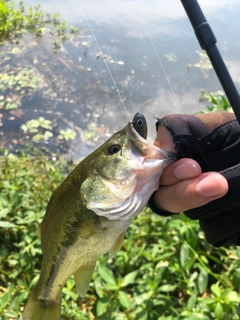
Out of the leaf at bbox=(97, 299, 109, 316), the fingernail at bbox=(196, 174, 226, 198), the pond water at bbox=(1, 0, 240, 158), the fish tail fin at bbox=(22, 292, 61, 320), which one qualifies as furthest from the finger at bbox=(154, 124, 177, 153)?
the pond water at bbox=(1, 0, 240, 158)

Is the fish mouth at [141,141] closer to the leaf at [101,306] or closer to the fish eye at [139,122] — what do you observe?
the fish eye at [139,122]

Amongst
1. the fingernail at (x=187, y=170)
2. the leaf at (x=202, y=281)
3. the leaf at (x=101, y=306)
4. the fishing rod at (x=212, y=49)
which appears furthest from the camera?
the leaf at (x=202, y=281)

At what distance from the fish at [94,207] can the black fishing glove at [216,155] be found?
0.68 ft

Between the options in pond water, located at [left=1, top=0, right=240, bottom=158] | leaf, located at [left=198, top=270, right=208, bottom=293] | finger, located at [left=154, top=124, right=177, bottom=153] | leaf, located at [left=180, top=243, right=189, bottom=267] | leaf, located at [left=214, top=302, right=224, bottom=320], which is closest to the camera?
finger, located at [left=154, top=124, right=177, bottom=153]

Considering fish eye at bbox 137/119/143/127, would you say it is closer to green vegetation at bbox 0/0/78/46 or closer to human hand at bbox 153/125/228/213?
human hand at bbox 153/125/228/213

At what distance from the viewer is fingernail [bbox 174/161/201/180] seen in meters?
1.46

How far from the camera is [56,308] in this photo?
186cm

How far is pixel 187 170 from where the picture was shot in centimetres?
146

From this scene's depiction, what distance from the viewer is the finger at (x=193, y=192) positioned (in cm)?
140

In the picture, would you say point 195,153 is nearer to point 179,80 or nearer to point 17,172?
point 17,172

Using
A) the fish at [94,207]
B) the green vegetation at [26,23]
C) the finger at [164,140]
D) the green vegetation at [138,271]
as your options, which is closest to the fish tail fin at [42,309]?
the fish at [94,207]

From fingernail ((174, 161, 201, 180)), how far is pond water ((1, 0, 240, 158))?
2.90 meters

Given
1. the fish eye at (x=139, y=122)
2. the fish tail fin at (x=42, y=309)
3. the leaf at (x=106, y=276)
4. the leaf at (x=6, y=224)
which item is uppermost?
the fish eye at (x=139, y=122)

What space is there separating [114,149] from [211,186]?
0.43 meters
